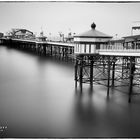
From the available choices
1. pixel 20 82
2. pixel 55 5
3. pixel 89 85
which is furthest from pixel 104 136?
pixel 20 82

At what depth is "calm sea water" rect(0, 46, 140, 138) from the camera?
10.6ft

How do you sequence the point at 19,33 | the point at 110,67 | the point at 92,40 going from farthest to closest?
the point at 19,33, the point at 110,67, the point at 92,40

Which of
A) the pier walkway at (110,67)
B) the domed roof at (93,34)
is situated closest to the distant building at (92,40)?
the domed roof at (93,34)

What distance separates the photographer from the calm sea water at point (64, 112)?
127 inches

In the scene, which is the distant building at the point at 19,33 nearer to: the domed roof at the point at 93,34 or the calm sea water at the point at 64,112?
the domed roof at the point at 93,34

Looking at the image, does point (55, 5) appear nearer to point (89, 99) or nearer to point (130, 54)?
point (130, 54)

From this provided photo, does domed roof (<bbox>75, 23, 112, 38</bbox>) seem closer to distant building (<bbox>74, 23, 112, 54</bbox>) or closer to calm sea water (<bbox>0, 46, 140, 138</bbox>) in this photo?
distant building (<bbox>74, 23, 112, 54</bbox>)

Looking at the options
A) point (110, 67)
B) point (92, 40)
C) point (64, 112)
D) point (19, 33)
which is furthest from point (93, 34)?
point (19, 33)

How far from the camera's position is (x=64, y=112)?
161 inches

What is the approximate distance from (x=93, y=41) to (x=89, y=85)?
5.63 ft

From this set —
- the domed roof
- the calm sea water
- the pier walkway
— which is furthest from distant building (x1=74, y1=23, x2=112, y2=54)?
the calm sea water

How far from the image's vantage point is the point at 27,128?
10.8ft

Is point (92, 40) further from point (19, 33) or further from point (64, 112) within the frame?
point (19, 33)

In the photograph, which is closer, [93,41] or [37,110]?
[37,110]
